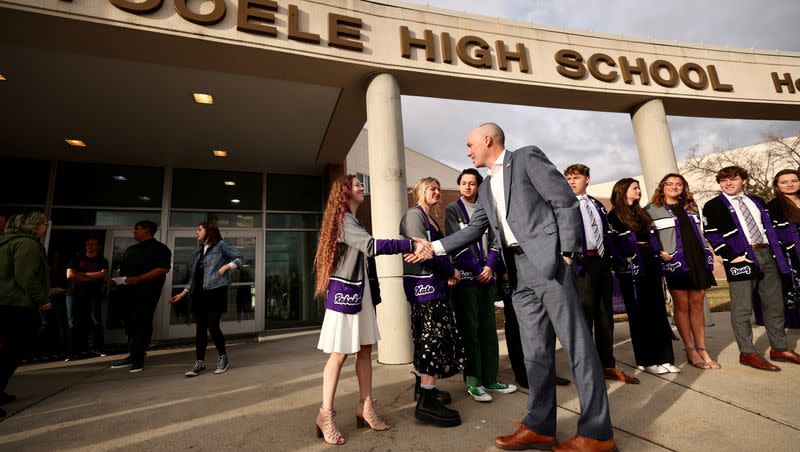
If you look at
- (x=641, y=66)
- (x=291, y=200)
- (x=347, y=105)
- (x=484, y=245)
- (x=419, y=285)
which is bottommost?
(x=419, y=285)

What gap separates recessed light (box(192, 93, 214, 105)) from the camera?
5.50 m

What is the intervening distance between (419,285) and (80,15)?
4.81 meters

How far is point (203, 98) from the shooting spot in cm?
559

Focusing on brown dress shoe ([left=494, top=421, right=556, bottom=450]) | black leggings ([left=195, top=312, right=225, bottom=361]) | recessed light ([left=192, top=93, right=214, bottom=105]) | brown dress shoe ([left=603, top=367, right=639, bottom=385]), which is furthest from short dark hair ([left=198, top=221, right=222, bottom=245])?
brown dress shoe ([left=603, top=367, right=639, bottom=385])

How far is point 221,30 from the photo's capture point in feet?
14.4

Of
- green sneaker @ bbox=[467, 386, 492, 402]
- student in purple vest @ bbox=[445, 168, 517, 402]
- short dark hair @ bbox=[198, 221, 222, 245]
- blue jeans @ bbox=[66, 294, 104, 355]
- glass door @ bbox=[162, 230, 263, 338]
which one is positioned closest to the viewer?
green sneaker @ bbox=[467, 386, 492, 402]

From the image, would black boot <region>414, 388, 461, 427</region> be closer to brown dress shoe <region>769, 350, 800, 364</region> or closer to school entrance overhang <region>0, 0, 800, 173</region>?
brown dress shoe <region>769, 350, 800, 364</region>

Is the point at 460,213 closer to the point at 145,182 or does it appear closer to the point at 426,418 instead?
the point at 426,418

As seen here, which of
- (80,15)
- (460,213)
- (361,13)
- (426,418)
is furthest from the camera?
(361,13)

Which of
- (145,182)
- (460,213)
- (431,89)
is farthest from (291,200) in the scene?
(460,213)

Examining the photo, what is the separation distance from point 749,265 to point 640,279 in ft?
3.26

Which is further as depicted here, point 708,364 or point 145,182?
point 145,182

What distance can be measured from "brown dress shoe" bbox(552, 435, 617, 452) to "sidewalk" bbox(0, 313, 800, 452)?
23 centimetres

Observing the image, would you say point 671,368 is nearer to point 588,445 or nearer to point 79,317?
point 588,445
